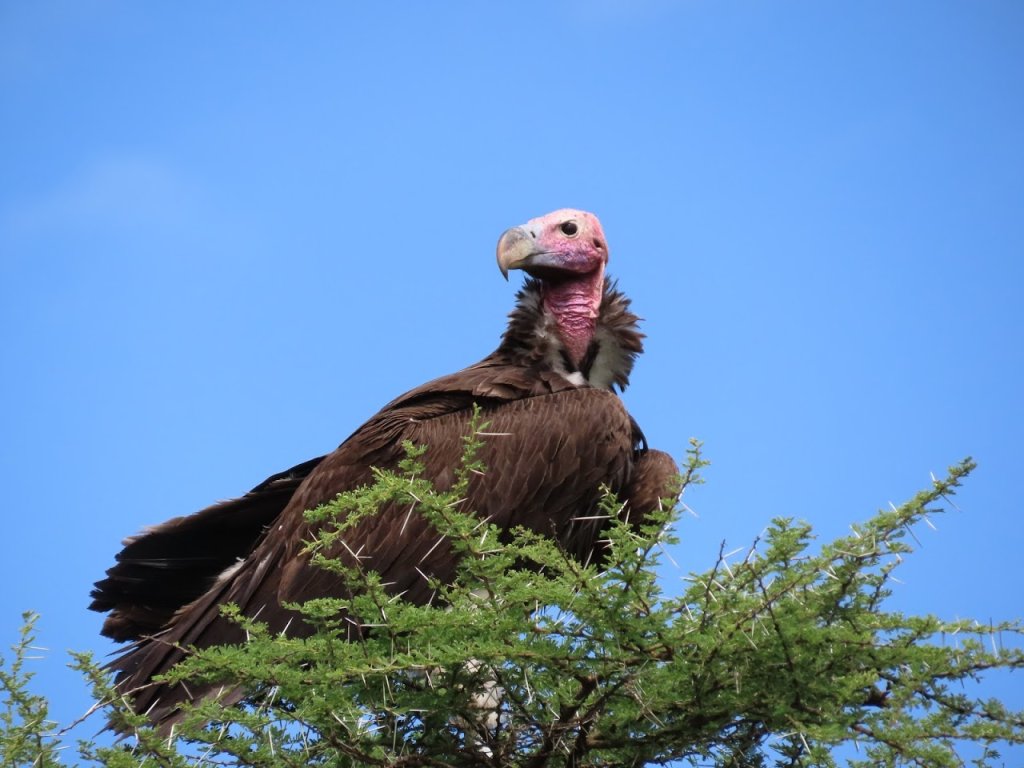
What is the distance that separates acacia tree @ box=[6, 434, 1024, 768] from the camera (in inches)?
167

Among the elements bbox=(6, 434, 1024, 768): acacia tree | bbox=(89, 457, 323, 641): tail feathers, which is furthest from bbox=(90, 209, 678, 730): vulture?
bbox=(6, 434, 1024, 768): acacia tree

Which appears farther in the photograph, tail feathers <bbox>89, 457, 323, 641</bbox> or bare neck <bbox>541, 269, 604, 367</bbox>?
bare neck <bbox>541, 269, 604, 367</bbox>

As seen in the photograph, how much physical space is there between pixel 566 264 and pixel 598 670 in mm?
3918

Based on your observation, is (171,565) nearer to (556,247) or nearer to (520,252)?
(520,252)

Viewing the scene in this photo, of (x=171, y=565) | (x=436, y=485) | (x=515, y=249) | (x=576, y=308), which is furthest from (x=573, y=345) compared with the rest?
(x=171, y=565)

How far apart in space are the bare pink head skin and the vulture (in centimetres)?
1

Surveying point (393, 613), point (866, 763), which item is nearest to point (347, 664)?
point (393, 613)

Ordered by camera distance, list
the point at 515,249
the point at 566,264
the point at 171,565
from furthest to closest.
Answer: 1. the point at 566,264
2. the point at 515,249
3. the point at 171,565

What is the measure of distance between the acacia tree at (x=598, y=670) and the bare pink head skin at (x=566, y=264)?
308cm

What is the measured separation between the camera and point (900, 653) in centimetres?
430

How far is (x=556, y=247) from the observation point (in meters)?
8.03

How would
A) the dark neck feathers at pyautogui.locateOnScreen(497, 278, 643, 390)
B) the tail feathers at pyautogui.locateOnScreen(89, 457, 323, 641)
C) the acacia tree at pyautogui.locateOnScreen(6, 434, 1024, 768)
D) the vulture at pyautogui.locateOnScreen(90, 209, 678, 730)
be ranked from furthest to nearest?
the dark neck feathers at pyautogui.locateOnScreen(497, 278, 643, 390) < the tail feathers at pyautogui.locateOnScreen(89, 457, 323, 641) < the vulture at pyautogui.locateOnScreen(90, 209, 678, 730) < the acacia tree at pyautogui.locateOnScreen(6, 434, 1024, 768)

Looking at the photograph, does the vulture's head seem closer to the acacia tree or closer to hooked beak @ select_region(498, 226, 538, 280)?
hooked beak @ select_region(498, 226, 538, 280)

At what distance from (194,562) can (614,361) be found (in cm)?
241
